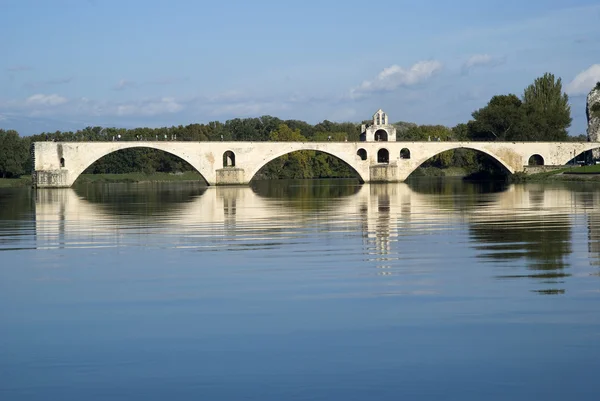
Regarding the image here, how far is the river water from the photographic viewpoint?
830 centimetres

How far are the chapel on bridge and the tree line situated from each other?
16.5ft

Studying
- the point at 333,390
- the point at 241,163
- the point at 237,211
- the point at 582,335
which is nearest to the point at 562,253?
the point at 582,335

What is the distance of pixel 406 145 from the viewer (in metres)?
76.9

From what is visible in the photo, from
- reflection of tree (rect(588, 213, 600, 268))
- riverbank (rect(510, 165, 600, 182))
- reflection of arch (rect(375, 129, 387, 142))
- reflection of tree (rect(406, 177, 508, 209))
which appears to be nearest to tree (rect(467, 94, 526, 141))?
riverbank (rect(510, 165, 600, 182))

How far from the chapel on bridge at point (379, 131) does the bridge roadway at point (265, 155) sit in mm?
1485

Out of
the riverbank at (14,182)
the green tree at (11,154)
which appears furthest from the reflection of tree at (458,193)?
the green tree at (11,154)

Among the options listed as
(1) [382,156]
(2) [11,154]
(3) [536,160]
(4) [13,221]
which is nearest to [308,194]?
(4) [13,221]

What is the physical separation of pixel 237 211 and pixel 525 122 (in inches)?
2083

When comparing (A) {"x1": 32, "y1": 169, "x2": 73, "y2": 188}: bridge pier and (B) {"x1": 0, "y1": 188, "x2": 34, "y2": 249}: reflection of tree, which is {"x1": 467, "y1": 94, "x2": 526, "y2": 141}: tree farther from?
(B) {"x1": 0, "y1": 188, "x2": 34, "y2": 249}: reflection of tree

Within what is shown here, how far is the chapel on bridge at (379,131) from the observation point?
7862 centimetres

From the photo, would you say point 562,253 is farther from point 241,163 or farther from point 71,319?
point 241,163

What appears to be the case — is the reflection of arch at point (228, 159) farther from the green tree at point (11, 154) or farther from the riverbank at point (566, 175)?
the riverbank at point (566, 175)

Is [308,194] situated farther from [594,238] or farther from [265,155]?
[594,238]

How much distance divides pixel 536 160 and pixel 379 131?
14200 mm
